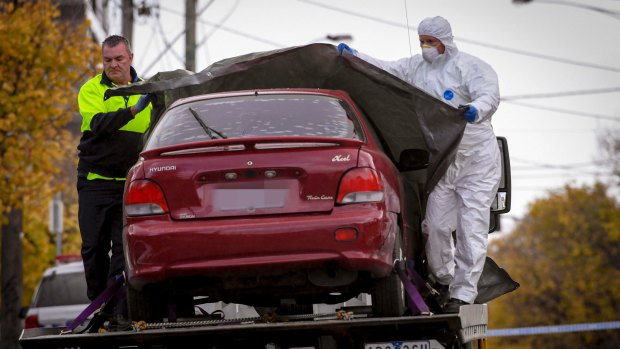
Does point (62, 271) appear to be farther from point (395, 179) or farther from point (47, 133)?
point (395, 179)

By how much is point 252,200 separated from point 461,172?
2270 mm

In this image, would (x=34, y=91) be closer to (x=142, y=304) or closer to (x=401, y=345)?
(x=142, y=304)

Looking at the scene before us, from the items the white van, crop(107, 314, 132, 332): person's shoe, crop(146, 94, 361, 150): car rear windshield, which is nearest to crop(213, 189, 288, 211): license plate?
crop(146, 94, 361, 150): car rear windshield

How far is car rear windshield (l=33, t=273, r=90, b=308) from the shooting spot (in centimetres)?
1734

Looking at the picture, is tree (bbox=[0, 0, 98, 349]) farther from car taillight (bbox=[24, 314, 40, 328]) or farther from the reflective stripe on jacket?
the reflective stripe on jacket

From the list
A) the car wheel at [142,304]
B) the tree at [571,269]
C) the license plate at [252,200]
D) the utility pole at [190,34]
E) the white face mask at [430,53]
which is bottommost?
the tree at [571,269]

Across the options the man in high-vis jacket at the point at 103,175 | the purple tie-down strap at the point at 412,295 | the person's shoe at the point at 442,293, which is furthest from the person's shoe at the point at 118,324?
the person's shoe at the point at 442,293

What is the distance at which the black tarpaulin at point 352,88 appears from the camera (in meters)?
9.20

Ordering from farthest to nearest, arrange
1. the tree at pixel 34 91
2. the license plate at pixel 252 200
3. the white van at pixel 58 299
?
the tree at pixel 34 91, the white van at pixel 58 299, the license plate at pixel 252 200

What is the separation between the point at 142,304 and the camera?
798 centimetres

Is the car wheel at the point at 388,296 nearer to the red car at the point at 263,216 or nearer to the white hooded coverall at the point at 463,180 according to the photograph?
the red car at the point at 263,216

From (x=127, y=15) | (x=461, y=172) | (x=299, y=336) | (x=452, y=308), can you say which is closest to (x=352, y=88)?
(x=461, y=172)

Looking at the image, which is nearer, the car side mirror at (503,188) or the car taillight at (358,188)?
the car taillight at (358,188)

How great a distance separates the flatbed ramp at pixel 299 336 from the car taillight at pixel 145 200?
0.72 metres
